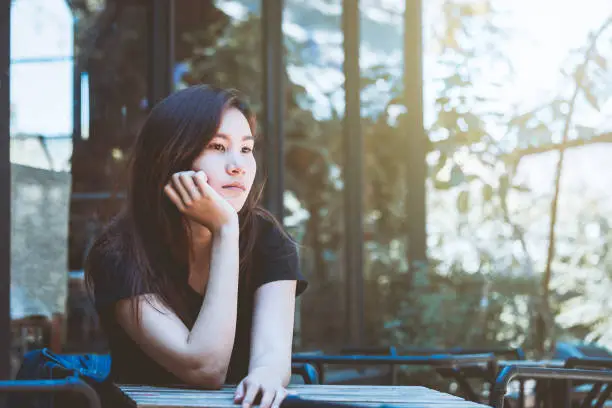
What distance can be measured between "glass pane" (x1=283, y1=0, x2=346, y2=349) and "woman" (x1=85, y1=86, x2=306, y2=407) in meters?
3.49

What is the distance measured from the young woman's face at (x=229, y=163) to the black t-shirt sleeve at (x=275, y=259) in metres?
0.17

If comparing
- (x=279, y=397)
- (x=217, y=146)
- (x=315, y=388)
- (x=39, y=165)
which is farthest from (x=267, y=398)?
(x=39, y=165)

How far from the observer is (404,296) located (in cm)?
602

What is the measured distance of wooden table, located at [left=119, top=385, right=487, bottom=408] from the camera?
161 cm

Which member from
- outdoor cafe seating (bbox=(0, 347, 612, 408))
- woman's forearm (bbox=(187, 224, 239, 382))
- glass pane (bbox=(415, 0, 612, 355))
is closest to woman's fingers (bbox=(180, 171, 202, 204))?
woman's forearm (bbox=(187, 224, 239, 382))

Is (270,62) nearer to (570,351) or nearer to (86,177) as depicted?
(86,177)

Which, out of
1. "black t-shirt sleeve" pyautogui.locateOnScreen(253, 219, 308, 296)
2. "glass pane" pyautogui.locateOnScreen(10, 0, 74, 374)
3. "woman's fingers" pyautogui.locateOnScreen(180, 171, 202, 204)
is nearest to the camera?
"woman's fingers" pyautogui.locateOnScreen(180, 171, 202, 204)

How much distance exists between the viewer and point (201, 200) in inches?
79.0

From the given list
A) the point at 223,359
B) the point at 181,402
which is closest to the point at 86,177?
the point at 223,359

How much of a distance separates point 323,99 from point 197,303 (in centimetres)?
407

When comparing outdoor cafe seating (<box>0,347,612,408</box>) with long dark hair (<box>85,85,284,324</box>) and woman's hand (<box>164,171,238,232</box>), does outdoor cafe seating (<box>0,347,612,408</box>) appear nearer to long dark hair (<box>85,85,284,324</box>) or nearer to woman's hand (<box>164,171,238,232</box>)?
long dark hair (<box>85,85,284,324</box>)

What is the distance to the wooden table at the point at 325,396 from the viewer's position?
161 cm

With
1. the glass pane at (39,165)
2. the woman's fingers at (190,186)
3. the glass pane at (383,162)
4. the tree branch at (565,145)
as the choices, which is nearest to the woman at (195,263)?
the woman's fingers at (190,186)

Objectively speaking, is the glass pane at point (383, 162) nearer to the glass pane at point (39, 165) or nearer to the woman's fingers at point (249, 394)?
the glass pane at point (39, 165)
